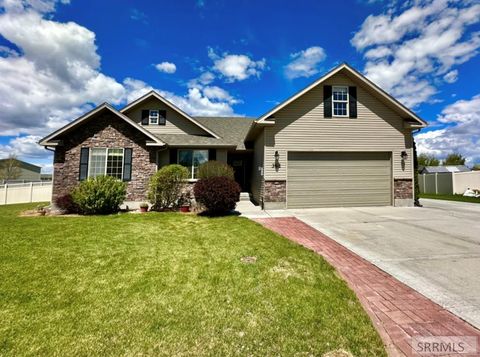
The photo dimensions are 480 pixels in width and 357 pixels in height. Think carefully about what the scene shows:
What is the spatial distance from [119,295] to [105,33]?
12303 mm

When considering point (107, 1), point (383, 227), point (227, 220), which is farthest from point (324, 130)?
point (107, 1)

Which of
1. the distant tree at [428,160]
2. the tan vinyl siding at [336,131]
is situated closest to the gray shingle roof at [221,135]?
the tan vinyl siding at [336,131]

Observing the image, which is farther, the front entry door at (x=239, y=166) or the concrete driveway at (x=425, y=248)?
the front entry door at (x=239, y=166)

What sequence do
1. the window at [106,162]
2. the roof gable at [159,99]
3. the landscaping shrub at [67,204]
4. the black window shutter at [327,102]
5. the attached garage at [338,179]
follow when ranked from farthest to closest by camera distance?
the roof gable at [159,99]
the window at [106,162]
the black window shutter at [327,102]
the attached garage at [338,179]
the landscaping shrub at [67,204]

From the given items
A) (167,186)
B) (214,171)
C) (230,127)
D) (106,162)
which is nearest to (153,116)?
(106,162)

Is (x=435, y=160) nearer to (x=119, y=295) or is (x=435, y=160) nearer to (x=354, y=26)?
(x=354, y=26)

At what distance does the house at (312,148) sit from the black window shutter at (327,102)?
55mm

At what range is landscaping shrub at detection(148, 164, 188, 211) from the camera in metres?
11.3

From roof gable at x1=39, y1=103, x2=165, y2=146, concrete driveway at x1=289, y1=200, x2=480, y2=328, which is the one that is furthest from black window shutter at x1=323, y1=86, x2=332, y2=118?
roof gable at x1=39, y1=103, x2=165, y2=146

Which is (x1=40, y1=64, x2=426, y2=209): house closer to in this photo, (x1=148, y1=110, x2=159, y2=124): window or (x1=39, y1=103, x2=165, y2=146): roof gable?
(x1=39, y1=103, x2=165, y2=146): roof gable

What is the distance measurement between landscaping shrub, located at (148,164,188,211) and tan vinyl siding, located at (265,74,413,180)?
4376 mm

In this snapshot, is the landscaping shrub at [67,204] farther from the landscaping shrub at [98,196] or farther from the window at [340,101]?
the window at [340,101]

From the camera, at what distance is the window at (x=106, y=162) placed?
12453 mm

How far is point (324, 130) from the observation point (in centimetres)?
1198
